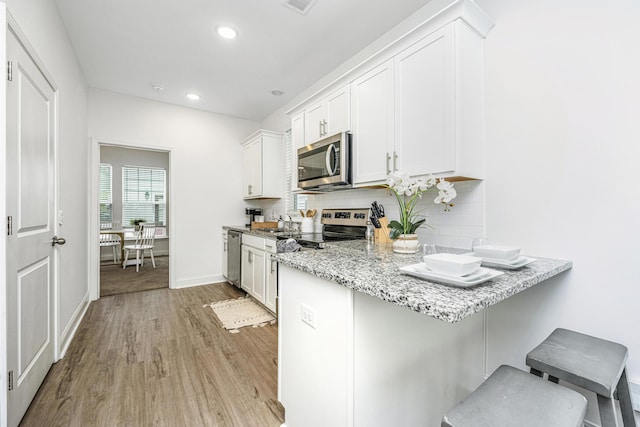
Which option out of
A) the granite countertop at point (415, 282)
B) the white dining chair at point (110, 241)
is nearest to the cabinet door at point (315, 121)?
the granite countertop at point (415, 282)

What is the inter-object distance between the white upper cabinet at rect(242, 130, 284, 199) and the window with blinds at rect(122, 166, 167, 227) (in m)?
3.98

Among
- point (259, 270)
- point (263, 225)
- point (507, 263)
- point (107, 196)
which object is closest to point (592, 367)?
point (507, 263)

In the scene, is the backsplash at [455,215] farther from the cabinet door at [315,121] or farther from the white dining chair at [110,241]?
the white dining chair at [110,241]

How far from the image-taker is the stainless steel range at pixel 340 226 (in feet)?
8.36

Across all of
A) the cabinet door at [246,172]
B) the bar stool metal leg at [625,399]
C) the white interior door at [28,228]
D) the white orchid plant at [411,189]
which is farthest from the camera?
the cabinet door at [246,172]

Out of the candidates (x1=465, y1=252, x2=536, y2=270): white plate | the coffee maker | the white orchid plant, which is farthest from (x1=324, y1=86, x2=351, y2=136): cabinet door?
the coffee maker

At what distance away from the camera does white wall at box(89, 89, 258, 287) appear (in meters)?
3.72

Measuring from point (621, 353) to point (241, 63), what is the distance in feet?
11.6

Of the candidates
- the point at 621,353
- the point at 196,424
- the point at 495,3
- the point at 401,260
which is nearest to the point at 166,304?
the point at 196,424

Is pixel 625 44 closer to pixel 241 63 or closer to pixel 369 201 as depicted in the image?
pixel 369 201

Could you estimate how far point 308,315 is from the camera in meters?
1.25

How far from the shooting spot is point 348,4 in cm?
209

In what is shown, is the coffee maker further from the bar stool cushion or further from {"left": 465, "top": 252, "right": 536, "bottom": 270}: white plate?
the bar stool cushion

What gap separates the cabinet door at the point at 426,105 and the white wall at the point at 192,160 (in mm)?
3358
